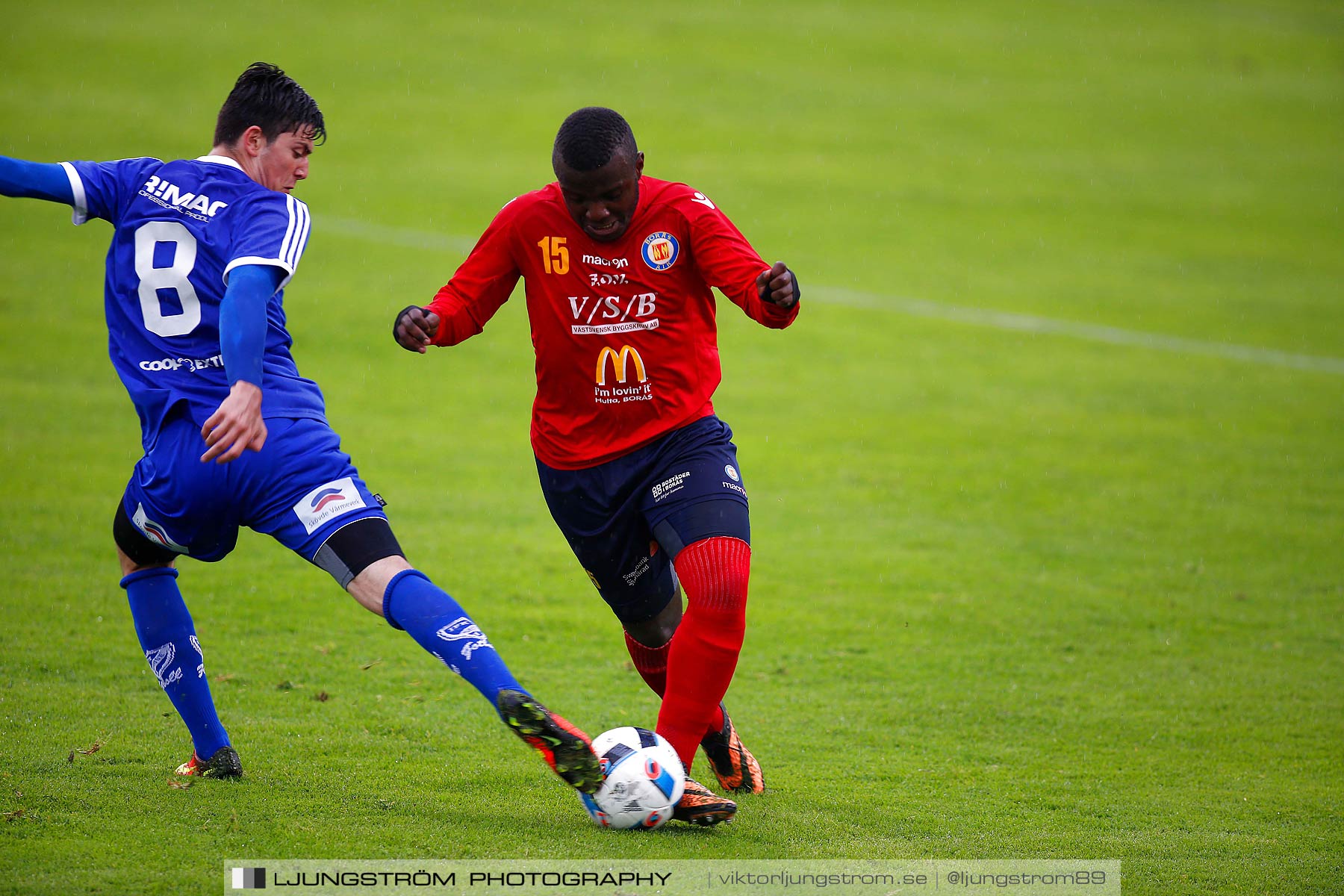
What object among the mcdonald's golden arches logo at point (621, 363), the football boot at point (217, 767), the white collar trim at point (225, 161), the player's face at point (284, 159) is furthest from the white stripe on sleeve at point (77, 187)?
the football boot at point (217, 767)

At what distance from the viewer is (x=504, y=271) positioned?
497 cm

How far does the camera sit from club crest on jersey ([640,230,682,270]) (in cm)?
487

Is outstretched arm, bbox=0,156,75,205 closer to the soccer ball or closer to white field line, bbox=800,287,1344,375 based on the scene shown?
the soccer ball

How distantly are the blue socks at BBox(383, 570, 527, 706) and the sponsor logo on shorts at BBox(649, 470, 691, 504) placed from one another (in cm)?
90

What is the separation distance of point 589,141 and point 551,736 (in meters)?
2.07

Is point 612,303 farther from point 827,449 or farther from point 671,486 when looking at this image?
point 827,449

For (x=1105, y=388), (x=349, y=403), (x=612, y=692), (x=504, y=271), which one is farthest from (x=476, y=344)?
(x=504, y=271)

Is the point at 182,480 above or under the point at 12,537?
above

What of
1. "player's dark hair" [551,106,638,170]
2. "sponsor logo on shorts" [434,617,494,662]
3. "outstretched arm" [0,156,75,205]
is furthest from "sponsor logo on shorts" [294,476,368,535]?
"player's dark hair" [551,106,638,170]

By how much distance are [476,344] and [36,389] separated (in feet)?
16.6

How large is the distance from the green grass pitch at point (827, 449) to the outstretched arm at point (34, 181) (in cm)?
207

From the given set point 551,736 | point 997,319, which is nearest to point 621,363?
point 551,736

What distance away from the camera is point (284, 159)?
464cm

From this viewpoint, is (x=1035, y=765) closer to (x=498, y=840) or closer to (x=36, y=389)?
(x=498, y=840)
